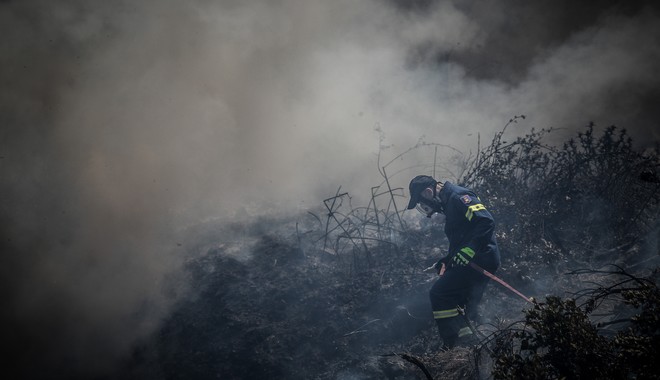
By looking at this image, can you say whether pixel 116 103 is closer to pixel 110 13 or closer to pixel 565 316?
pixel 110 13

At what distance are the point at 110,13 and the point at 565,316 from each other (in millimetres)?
10617

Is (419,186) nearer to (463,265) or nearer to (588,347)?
(463,265)

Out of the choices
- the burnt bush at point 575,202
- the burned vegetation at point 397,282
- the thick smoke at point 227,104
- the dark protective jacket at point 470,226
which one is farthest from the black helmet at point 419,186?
the thick smoke at point 227,104

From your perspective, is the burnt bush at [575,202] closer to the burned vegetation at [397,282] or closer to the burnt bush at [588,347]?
the burned vegetation at [397,282]

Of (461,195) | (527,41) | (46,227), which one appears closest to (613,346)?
(461,195)

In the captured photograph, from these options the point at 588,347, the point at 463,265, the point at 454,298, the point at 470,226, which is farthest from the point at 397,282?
the point at 588,347

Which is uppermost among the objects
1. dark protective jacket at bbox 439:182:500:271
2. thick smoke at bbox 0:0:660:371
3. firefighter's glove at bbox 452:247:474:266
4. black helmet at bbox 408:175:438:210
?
thick smoke at bbox 0:0:660:371

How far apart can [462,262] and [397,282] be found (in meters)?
1.31

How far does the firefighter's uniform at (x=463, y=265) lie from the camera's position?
13.2ft

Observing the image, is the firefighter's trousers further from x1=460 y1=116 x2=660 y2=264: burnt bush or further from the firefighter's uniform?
x1=460 y1=116 x2=660 y2=264: burnt bush

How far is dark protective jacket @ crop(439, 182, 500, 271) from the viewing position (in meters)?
4.08

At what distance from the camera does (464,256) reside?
4008 mm

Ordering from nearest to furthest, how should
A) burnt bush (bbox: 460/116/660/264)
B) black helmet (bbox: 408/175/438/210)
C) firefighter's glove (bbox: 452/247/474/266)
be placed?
firefighter's glove (bbox: 452/247/474/266) → black helmet (bbox: 408/175/438/210) → burnt bush (bbox: 460/116/660/264)

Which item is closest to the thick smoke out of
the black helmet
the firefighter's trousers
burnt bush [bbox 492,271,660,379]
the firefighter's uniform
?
the black helmet
